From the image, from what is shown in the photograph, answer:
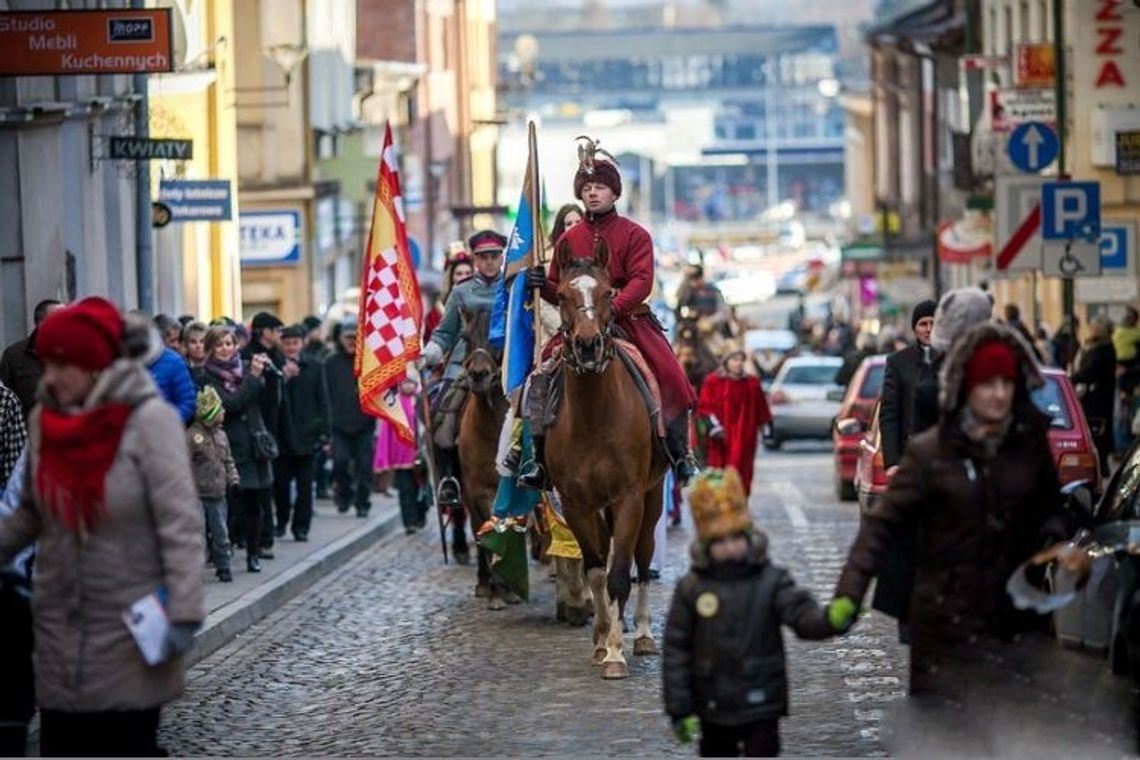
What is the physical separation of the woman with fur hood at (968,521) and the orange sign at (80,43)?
1292cm

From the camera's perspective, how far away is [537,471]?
17109 mm

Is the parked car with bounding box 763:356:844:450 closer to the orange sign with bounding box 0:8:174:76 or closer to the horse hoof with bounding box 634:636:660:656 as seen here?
the orange sign with bounding box 0:8:174:76

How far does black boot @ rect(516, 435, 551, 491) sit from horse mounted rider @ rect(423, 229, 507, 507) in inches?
118

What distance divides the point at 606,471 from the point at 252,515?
23.2ft

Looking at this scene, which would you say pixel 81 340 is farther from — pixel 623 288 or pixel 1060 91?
pixel 1060 91

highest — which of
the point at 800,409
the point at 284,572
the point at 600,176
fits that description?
the point at 600,176

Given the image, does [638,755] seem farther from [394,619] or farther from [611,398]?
[394,619]

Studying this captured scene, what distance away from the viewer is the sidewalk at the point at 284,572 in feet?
62.2

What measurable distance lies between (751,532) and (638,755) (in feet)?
10.9

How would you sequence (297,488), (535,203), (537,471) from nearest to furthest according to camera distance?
(537,471) → (535,203) → (297,488)

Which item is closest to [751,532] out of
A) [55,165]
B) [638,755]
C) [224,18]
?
[638,755]

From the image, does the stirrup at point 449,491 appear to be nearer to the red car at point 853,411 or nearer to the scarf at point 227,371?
the scarf at point 227,371

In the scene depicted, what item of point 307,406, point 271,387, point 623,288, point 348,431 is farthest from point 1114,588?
point 348,431

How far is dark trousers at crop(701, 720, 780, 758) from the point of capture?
9.79m
